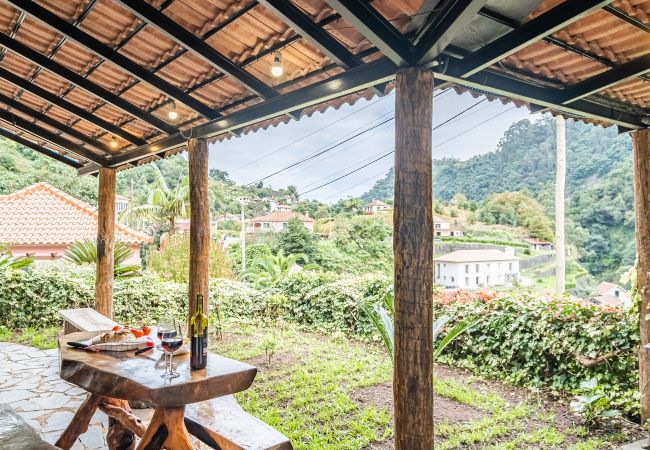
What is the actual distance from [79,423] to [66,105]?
3.56m

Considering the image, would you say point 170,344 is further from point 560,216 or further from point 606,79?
point 560,216

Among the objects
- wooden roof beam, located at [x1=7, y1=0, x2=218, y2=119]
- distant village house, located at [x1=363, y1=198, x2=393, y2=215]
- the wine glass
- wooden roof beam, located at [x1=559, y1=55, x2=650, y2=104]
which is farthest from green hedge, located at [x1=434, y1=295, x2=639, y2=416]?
distant village house, located at [x1=363, y1=198, x2=393, y2=215]

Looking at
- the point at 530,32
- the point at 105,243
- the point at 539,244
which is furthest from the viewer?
the point at 539,244

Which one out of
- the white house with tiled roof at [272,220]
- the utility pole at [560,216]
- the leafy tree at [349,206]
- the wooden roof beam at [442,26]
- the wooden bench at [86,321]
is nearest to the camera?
the wooden roof beam at [442,26]

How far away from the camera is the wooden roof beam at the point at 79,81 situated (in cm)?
387

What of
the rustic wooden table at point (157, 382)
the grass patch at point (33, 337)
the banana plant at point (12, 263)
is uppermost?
the banana plant at point (12, 263)

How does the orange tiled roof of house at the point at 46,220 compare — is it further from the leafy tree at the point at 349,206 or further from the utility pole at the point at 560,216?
the utility pole at the point at 560,216

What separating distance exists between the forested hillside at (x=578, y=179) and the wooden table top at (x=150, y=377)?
403 inches

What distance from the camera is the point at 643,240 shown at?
3.63m

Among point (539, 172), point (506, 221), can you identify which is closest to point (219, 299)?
point (506, 221)

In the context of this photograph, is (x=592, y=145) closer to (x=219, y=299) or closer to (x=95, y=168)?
(x=219, y=299)

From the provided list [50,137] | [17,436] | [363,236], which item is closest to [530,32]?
[17,436]

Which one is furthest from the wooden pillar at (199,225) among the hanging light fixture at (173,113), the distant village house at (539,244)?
the distant village house at (539,244)

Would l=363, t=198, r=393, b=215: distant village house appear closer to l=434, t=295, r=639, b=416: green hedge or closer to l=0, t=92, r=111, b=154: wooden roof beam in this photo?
l=434, t=295, r=639, b=416: green hedge
